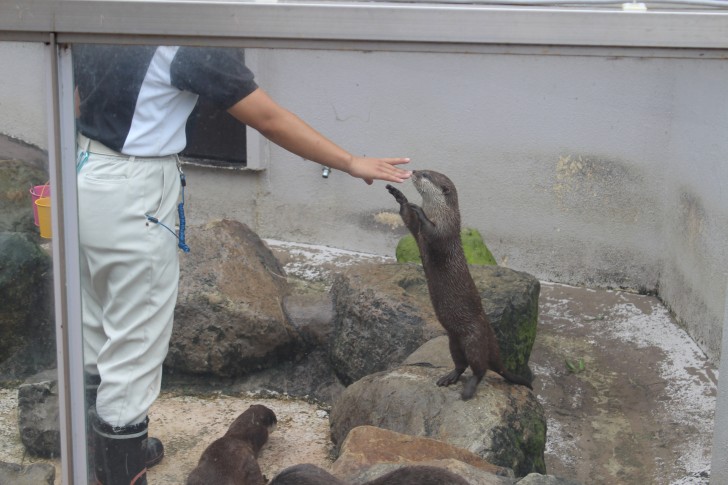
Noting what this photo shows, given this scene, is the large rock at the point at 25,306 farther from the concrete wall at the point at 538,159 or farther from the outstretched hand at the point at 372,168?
the concrete wall at the point at 538,159

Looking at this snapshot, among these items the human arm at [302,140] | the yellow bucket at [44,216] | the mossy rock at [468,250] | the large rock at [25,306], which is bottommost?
the mossy rock at [468,250]

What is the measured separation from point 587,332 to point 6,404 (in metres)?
3.94

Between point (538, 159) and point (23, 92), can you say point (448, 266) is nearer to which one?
point (23, 92)

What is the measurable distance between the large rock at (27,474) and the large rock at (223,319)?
201 cm

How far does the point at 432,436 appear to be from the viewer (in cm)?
369

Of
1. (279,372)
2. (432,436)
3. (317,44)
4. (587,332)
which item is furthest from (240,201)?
(317,44)

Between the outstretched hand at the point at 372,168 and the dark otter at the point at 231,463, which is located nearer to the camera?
the outstretched hand at the point at 372,168

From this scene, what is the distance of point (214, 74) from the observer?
2.55 m

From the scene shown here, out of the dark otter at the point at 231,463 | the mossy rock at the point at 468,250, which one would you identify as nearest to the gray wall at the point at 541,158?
the mossy rock at the point at 468,250

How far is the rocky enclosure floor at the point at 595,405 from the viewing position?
4219 millimetres

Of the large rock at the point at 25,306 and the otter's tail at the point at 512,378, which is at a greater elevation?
the large rock at the point at 25,306

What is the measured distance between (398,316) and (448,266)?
0.86 metres

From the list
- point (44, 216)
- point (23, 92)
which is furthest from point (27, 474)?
point (23, 92)

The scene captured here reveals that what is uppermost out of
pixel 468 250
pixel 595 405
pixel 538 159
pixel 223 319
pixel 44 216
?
pixel 44 216
